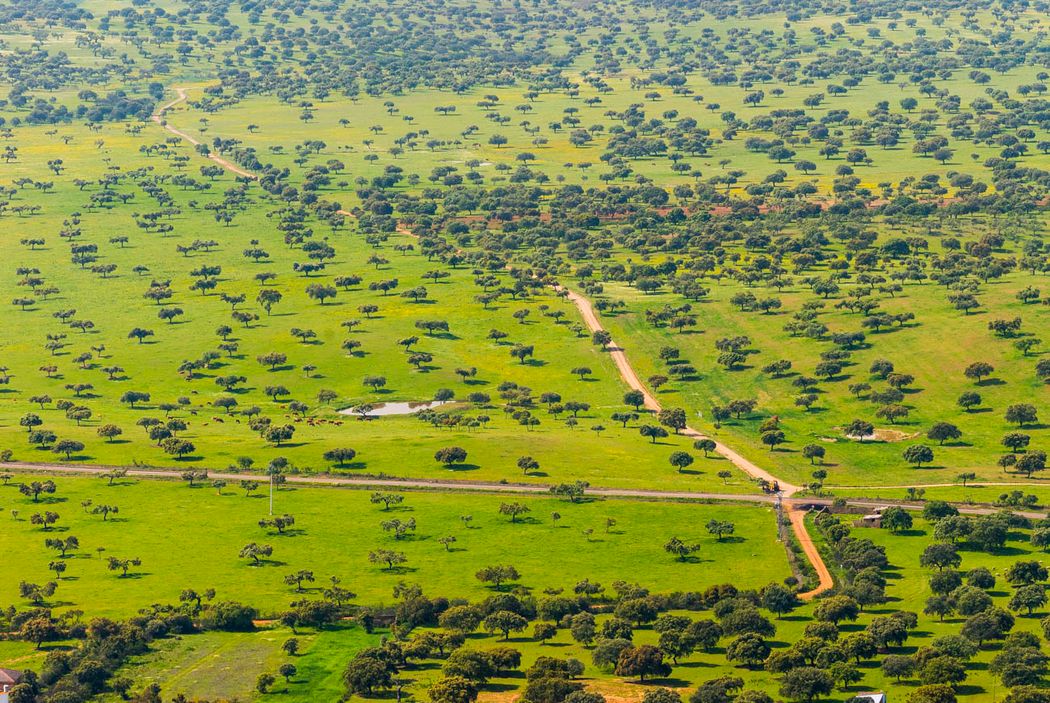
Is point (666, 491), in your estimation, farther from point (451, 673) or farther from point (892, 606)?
point (451, 673)

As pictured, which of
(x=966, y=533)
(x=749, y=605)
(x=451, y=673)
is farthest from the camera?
(x=966, y=533)

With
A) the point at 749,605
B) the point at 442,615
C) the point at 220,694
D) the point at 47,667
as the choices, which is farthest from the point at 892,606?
the point at 47,667

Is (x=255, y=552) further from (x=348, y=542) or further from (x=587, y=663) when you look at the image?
(x=587, y=663)

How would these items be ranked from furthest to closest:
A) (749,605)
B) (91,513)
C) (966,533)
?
(91,513), (966,533), (749,605)

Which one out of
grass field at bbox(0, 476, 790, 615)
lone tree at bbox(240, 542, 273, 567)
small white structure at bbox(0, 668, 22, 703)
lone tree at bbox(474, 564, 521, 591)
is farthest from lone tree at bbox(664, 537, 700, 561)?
small white structure at bbox(0, 668, 22, 703)

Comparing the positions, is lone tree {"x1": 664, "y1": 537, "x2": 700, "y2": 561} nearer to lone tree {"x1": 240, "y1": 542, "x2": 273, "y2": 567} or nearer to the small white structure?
lone tree {"x1": 240, "y1": 542, "x2": 273, "y2": 567}

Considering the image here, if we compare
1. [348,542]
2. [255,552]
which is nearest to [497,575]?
[348,542]

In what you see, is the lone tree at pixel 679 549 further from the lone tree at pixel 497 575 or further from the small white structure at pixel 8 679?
the small white structure at pixel 8 679

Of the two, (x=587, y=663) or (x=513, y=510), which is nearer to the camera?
(x=587, y=663)

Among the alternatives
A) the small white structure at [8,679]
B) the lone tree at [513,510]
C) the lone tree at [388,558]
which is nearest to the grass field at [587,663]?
the small white structure at [8,679]

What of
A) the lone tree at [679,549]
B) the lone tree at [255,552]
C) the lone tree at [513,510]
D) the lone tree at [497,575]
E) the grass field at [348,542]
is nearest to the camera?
the lone tree at [497,575]

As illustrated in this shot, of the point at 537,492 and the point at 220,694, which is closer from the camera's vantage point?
the point at 220,694
